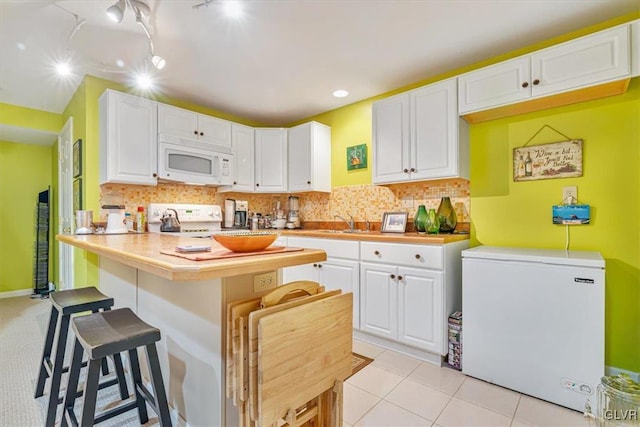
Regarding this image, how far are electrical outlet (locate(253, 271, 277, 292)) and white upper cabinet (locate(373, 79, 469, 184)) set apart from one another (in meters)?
1.78

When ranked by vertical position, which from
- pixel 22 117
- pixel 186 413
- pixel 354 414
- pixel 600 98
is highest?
pixel 22 117

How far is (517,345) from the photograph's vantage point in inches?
74.0

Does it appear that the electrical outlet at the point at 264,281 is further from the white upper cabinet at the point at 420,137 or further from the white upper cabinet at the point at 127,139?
the white upper cabinet at the point at 127,139

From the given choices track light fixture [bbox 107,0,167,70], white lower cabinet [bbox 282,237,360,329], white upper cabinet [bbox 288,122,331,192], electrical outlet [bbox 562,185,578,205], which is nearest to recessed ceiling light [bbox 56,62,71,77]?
track light fixture [bbox 107,0,167,70]

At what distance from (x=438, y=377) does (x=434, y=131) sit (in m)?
1.89

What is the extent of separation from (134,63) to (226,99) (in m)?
0.96

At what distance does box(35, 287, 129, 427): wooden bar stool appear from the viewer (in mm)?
1553

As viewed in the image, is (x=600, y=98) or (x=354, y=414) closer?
(x=354, y=414)

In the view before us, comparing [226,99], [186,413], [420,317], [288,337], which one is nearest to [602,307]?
[420,317]

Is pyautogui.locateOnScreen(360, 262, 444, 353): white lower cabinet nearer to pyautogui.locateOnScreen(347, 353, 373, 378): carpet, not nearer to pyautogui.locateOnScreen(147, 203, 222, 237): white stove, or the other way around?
pyautogui.locateOnScreen(347, 353, 373, 378): carpet

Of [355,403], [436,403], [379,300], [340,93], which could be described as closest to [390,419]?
[355,403]

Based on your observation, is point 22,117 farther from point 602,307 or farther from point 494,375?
point 602,307

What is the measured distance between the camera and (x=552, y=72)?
→ 6.57 feet

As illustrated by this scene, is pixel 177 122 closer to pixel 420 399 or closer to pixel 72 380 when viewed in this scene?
pixel 72 380
